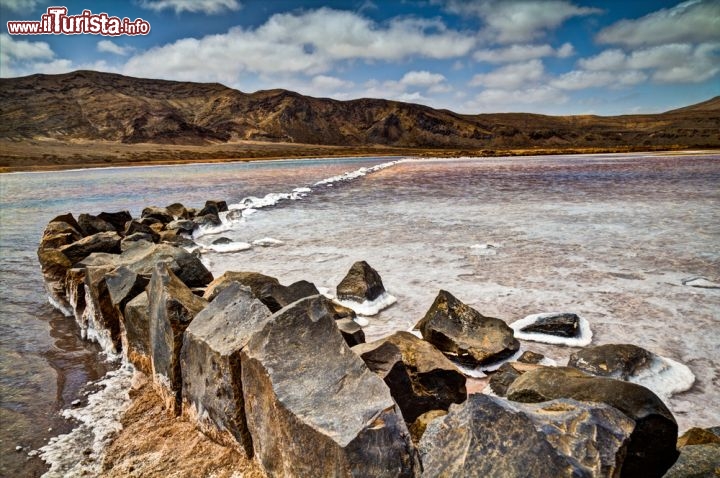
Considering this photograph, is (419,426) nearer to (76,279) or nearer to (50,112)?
(76,279)

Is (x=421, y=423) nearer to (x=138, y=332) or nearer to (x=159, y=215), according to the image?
(x=138, y=332)

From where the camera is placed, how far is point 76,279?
482cm

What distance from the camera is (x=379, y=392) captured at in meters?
1.99

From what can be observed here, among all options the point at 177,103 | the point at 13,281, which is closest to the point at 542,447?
the point at 13,281

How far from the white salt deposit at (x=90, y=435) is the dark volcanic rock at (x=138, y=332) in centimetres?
18

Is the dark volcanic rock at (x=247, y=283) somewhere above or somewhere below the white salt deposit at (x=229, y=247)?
above

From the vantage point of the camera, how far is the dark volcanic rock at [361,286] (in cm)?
475

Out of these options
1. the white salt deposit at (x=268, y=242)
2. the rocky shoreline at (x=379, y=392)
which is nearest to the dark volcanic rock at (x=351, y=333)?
the rocky shoreline at (x=379, y=392)

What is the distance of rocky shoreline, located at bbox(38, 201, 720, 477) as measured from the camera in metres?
1.62

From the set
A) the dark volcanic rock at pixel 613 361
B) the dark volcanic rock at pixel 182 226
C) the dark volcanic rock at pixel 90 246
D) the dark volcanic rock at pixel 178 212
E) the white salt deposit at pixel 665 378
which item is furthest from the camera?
the dark volcanic rock at pixel 178 212

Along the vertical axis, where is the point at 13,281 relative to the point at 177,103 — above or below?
below

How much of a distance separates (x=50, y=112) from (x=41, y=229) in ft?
486

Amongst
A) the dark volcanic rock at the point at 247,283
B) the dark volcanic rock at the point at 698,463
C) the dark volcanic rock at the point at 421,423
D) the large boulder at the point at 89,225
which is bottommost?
the large boulder at the point at 89,225

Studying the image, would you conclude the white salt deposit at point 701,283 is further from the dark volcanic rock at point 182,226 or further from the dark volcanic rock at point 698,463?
the dark volcanic rock at point 182,226
